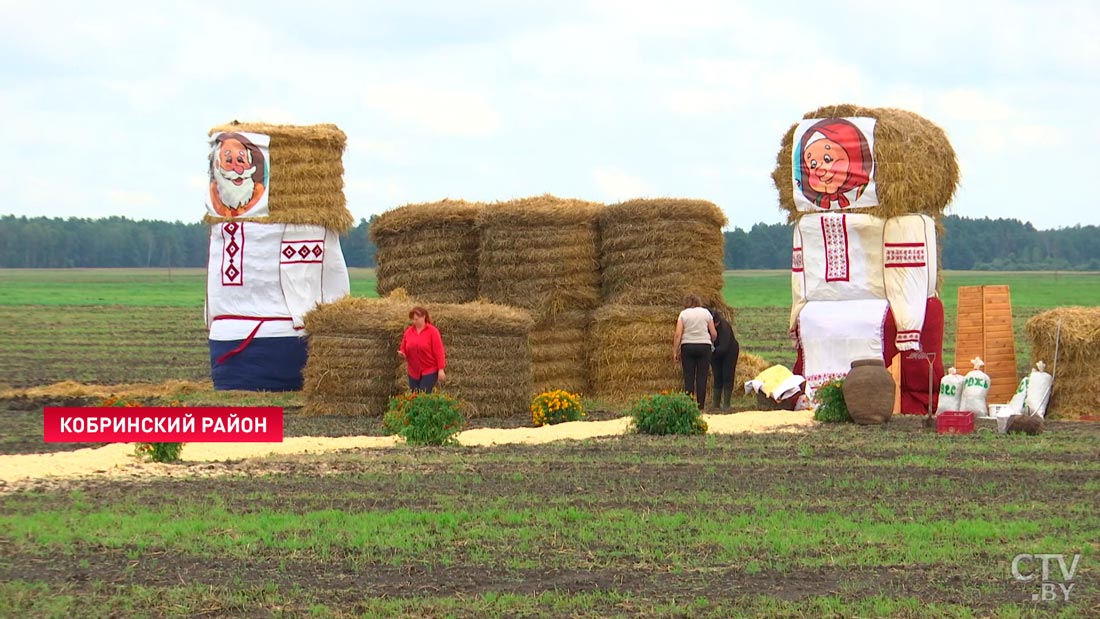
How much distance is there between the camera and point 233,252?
24.3 meters

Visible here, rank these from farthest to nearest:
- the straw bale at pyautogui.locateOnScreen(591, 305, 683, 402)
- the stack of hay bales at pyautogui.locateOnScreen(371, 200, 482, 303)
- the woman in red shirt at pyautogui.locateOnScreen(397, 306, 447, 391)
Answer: the stack of hay bales at pyautogui.locateOnScreen(371, 200, 482, 303), the straw bale at pyautogui.locateOnScreen(591, 305, 683, 402), the woman in red shirt at pyautogui.locateOnScreen(397, 306, 447, 391)

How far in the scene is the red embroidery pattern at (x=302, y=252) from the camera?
952 inches

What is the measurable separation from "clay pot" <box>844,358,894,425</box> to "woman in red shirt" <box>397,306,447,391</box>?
474cm

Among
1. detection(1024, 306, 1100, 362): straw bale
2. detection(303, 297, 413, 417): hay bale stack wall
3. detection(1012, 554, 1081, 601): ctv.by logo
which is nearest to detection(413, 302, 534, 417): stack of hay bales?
detection(303, 297, 413, 417): hay bale stack wall

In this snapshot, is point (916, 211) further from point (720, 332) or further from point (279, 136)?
point (279, 136)

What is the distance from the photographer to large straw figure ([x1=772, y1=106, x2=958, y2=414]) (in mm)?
20641

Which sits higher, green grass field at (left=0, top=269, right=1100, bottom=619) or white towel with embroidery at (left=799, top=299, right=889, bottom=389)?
white towel with embroidery at (left=799, top=299, right=889, bottom=389)

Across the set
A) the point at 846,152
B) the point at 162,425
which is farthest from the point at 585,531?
the point at 846,152

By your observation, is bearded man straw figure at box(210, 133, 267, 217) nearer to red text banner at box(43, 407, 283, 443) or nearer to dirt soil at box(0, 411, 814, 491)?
red text banner at box(43, 407, 283, 443)

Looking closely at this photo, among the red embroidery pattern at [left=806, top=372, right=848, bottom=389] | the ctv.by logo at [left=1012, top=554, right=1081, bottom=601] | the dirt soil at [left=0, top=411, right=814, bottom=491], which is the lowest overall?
the ctv.by logo at [left=1012, top=554, right=1081, bottom=601]

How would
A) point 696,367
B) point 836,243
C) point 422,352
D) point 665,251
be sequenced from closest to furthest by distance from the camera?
point 422,352
point 836,243
point 696,367
point 665,251

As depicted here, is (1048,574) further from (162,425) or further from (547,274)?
(547,274)

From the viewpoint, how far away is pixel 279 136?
23969mm

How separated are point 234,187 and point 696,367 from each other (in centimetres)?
739
